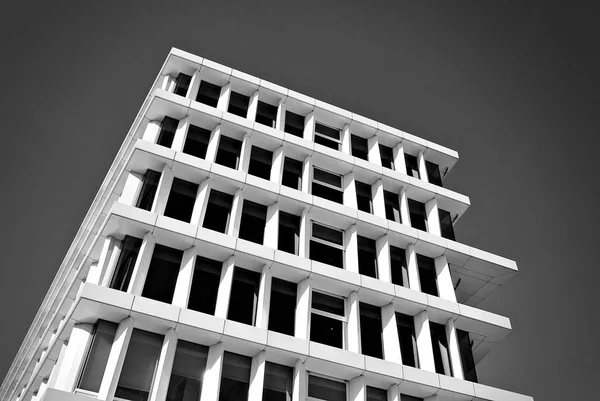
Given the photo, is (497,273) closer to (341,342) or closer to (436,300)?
(436,300)

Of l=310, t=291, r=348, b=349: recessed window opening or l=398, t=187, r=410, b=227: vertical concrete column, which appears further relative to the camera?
l=398, t=187, r=410, b=227: vertical concrete column

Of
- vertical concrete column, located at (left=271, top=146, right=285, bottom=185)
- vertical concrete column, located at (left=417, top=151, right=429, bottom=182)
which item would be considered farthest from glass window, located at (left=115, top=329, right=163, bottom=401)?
vertical concrete column, located at (left=417, top=151, right=429, bottom=182)

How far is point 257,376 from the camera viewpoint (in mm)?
18781

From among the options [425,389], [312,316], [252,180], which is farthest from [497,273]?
[252,180]

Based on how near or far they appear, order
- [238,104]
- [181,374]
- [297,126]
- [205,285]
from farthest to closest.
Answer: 1. [297,126]
2. [238,104]
3. [205,285]
4. [181,374]

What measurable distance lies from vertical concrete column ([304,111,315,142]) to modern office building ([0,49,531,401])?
73mm

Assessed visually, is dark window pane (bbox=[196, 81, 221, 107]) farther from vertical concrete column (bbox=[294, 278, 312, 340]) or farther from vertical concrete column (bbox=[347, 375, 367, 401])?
vertical concrete column (bbox=[347, 375, 367, 401])

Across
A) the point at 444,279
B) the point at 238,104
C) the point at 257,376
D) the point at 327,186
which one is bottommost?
the point at 257,376

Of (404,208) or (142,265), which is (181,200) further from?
(404,208)

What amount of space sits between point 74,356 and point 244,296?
6.00m

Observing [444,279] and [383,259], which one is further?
[444,279]

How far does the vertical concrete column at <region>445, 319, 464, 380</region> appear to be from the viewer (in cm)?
2227

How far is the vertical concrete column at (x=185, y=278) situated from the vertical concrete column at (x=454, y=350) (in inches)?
406

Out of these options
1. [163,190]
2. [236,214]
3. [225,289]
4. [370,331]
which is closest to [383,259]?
[370,331]
